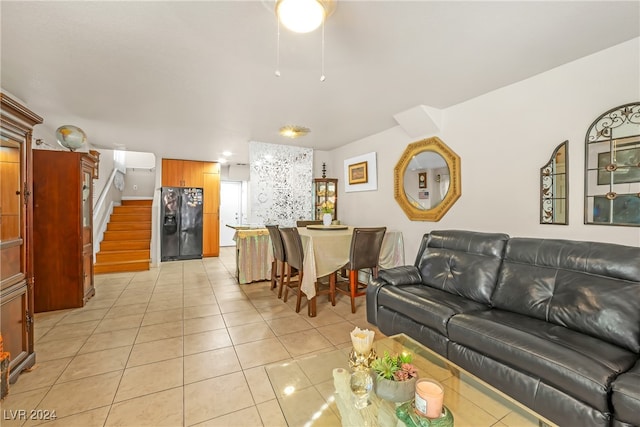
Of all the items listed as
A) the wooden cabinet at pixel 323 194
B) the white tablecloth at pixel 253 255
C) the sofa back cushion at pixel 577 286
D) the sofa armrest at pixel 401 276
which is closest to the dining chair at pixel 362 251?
the sofa armrest at pixel 401 276

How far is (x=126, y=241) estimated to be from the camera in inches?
224

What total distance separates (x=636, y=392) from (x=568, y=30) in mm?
2103

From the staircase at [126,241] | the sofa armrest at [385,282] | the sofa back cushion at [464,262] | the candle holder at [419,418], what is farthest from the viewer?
the staircase at [126,241]

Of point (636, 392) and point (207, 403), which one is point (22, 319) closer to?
point (207, 403)

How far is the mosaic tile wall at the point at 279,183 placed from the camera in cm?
473

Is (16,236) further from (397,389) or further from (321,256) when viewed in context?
(397,389)

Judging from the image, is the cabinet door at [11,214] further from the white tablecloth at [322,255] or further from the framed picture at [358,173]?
the framed picture at [358,173]

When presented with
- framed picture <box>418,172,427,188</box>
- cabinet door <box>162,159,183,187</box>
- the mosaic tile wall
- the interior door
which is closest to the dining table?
framed picture <box>418,172,427,188</box>

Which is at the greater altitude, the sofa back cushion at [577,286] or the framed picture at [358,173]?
the framed picture at [358,173]

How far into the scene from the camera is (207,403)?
5.52 feet

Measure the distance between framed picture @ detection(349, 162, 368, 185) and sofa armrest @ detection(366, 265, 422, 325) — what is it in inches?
87.1

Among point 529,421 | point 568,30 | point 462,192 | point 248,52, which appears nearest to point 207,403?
point 529,421

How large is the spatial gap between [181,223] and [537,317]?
6381 mm

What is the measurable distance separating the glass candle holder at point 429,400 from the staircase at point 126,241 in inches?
220
